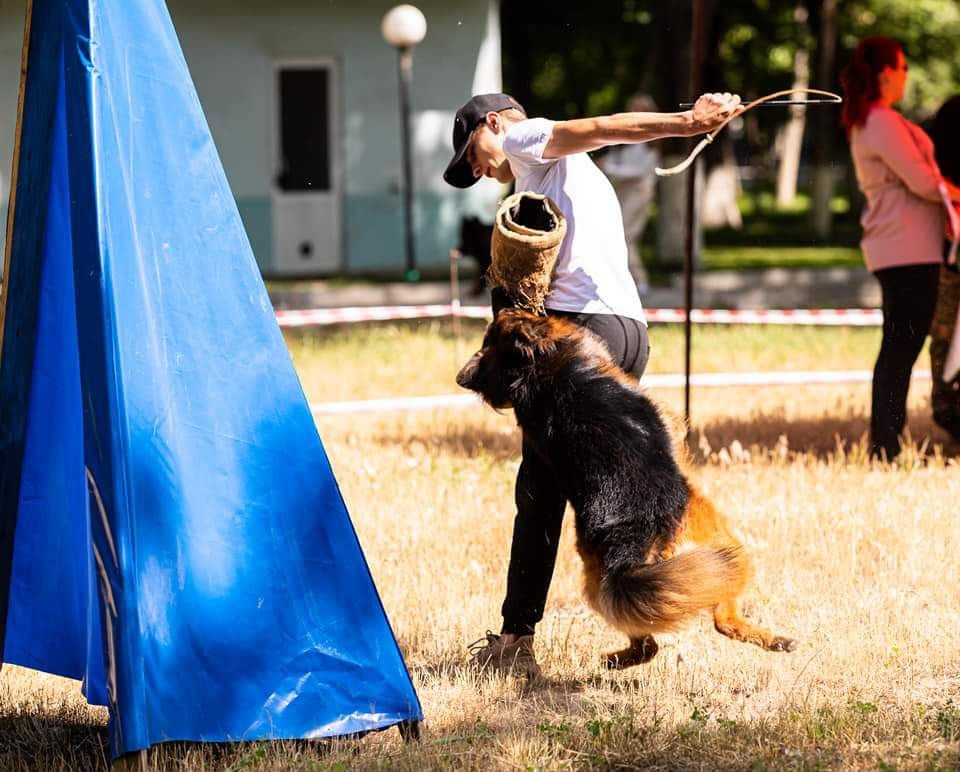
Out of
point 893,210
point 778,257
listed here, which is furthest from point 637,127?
point 778,257

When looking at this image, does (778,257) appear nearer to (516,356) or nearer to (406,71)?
(406,71)

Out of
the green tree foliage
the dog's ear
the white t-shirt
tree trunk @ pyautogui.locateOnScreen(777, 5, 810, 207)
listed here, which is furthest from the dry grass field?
tree trunk @ pyautogui.locateOnScreen(777, 5, 810, 207)

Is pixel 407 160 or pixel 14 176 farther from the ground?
pixel 407 160

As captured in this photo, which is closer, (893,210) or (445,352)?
(893,210)

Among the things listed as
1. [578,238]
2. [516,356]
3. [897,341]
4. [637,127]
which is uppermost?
[637,127]

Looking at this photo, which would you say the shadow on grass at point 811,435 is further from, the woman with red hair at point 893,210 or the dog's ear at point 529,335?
the dog's ear at point 529,335

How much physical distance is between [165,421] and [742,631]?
1.81 m

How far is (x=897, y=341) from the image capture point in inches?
288

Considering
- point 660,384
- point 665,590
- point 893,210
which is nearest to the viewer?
point 665,590

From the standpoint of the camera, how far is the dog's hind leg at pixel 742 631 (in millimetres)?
4207

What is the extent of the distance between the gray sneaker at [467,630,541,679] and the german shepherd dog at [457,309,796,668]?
553mm

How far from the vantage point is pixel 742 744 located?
12.5 ft

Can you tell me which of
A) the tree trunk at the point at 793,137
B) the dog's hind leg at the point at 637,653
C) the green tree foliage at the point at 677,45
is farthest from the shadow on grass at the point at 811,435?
the tree trunk at the point at 793,137

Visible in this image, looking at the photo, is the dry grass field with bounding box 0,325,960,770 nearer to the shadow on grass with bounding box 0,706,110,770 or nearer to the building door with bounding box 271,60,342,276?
the shadow on grass with bounding box 0,706,110,770
